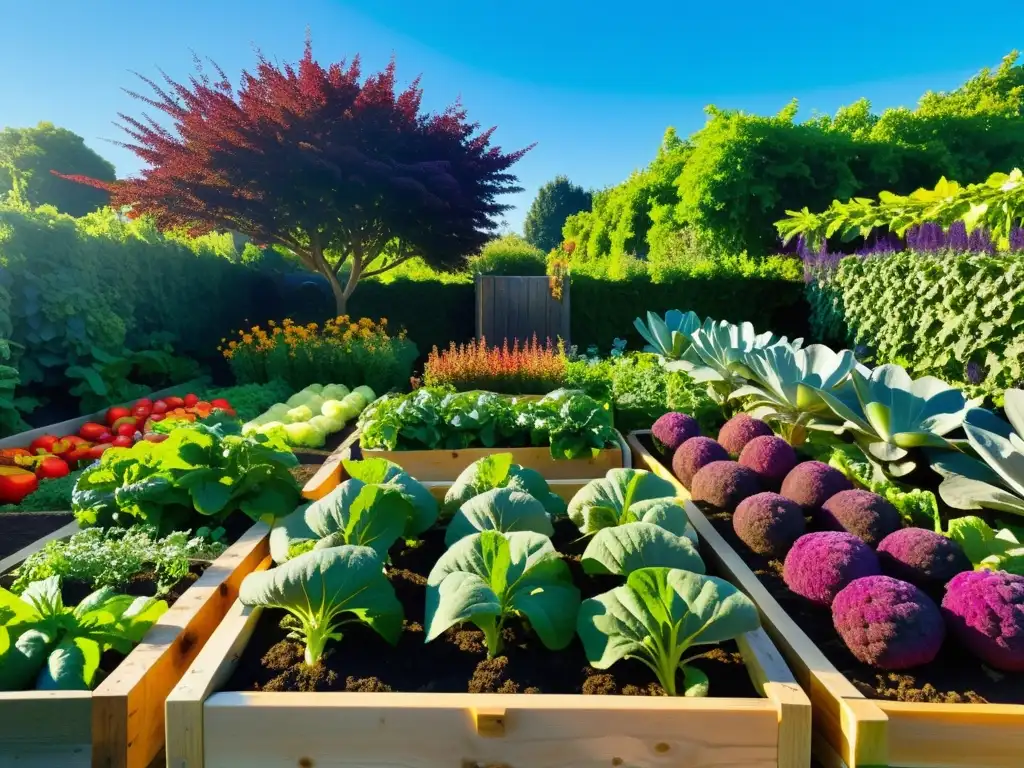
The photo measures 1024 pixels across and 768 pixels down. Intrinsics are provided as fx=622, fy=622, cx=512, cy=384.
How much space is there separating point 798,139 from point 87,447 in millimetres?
16048

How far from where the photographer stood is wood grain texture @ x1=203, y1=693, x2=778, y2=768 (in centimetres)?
121

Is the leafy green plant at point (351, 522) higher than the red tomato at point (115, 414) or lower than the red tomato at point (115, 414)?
higher

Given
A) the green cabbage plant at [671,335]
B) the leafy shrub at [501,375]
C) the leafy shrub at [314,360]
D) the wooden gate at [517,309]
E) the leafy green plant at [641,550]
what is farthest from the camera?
the wooden gate at [517,309]

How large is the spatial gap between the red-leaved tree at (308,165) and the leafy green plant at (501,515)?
21.9 ft

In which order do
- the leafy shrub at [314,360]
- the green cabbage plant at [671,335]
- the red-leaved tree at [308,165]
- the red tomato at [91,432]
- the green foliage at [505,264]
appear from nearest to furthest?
the green cabbage plant at [671,335] → the red tomato at [91,432] → the leafy shrub at [314,360] → the red-leaved tree at [308,165] → the green foliage at [505,264]

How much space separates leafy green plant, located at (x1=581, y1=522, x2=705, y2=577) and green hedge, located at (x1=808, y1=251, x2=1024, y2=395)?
3840 mm

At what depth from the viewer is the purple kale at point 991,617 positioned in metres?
1.36

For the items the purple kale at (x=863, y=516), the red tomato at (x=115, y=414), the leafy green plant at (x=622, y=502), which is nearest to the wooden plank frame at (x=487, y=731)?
the leafy green plant at (x=622, y=502)

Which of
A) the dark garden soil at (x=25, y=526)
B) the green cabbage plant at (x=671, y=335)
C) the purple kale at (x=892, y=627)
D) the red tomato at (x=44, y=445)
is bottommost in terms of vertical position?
the dark garden soil at (x=25, y=526)

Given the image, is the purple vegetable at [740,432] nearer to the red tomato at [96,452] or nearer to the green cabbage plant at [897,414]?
the green cabbage plant at [897,414]

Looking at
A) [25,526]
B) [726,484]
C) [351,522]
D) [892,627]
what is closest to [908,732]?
[892,627]

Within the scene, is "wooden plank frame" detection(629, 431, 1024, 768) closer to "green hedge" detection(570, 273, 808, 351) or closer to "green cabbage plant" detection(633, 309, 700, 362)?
"green cabbage plant" detection(633, 309, 700, 362)

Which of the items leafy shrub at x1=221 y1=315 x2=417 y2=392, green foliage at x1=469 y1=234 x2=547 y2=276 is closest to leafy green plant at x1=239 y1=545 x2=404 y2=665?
leafy shrub at x1=221 y1=315 x2=417 y2=392

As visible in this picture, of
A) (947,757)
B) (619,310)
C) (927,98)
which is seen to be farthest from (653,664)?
(927,98)
